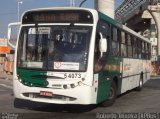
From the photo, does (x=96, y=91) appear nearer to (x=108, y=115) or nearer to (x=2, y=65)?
(x=108, y=115)

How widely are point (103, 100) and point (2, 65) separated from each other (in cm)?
2815

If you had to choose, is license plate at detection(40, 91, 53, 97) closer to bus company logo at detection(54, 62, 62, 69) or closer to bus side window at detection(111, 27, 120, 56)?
bus company logo at detection(54, 62, 62, 69)

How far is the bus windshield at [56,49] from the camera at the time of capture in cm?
1226

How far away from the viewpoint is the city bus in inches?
479

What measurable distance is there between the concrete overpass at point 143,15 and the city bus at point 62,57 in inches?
2002

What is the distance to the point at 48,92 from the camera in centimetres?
1224

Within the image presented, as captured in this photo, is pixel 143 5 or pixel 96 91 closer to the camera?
pixel 96 91

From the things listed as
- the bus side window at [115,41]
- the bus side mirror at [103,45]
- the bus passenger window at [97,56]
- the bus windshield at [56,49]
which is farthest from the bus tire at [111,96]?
the bus windshield at [56,49]

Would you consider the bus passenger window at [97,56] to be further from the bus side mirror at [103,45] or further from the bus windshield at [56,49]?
the bus windshield at [56,49]

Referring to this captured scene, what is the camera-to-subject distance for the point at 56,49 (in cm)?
1243

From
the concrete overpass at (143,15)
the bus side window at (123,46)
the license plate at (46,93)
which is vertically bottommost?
the license plate at (46,93)

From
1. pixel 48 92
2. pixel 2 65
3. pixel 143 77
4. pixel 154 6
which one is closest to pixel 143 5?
pixel 154 6

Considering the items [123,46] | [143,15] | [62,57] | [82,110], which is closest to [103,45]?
[62,57]

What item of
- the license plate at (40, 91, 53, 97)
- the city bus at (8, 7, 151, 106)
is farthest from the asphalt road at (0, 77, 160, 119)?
the license plate at (40, 91, 53, 97)
